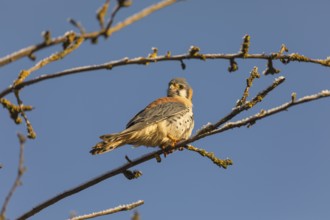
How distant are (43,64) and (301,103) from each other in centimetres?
109

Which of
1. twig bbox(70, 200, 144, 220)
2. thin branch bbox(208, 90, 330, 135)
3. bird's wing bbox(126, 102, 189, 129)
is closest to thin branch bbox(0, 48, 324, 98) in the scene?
thin branch bbox(208, 90, 330, 135)

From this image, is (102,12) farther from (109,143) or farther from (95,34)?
(109,143)

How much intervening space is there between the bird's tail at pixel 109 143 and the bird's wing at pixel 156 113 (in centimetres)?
45

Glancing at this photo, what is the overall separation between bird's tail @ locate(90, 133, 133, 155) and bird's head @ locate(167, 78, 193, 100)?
8.64 feet

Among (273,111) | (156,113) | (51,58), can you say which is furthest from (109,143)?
(51,58)

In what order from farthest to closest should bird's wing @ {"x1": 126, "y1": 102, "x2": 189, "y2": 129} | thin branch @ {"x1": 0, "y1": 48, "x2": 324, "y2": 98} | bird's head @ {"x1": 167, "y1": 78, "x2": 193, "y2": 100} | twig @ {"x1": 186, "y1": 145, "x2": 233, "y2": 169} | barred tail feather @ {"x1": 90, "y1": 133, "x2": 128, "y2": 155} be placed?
bird's head @ {"x1": 167, "y1": 78, "x2": 193, "y2": 100}, bird's wing @ {"x1": 126, "y1": 102, "x2": 189, "y2": 129}, barred tail feather @ {"x1": 90, "y1": 133, "x2": 128, "y2": 155}, twig @ {"x1": 186, "y1": 145, "x2": 233, "y2": 169}, thin branch @ {"x1": 0, "y1": 48, "x2": 324, "y2": 98}

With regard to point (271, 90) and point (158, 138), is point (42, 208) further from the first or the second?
point (158, 138)

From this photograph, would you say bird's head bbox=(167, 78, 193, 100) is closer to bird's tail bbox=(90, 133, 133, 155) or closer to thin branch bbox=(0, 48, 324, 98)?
bird's tail bbox=(90, 133, 133, 155)

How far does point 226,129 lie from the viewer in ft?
8.64

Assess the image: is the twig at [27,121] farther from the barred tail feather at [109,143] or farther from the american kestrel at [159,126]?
the american kestrel at [159,126]

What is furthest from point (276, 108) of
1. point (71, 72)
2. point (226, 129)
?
point (71, 72)

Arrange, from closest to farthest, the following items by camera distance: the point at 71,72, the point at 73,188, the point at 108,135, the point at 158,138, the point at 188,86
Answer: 1. the point at 71,72
2. the point at 73,188
3. the point at 108,135
4. the point at 158,138
5. the point at 188,86

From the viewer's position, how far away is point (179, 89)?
8.60 meters

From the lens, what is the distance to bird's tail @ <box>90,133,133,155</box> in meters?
5.10
